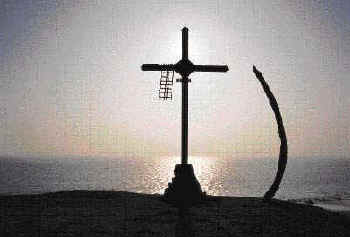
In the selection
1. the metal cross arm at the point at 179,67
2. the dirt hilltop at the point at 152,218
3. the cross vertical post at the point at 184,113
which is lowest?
the dirt hilltop at the point at 152,218

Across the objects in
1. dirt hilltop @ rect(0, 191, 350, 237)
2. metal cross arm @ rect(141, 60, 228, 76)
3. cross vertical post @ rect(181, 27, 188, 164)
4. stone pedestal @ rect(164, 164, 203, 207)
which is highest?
metal cross arm @ rect(141, 60, 228, 76)

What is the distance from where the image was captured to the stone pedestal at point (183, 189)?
16.4 m

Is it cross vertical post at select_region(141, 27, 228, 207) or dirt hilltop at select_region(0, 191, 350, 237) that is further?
cross vertical post at select_region(141, 27, 228, 207)

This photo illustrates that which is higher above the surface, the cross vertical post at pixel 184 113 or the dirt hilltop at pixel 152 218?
the cross vertical post at pixel 184 113

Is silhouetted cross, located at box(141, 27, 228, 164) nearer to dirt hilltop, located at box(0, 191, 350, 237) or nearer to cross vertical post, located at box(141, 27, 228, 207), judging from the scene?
cross vertical post, located at box(141, 27, 228, 207)

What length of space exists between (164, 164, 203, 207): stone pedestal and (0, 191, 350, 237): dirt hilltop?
19.0 inches

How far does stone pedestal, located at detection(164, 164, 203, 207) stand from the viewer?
16.4 meters

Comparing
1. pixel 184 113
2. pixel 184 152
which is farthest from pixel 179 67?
pixel 184 152

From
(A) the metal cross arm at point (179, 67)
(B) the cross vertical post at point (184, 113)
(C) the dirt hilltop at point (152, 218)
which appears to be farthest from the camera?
(A) the metal cross arm at point (179, 67)

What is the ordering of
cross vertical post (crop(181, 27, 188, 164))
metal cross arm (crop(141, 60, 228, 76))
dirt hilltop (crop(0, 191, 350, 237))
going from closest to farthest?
dirt hilltop (crop(0, 191, 350, 237)) → cross vertical post (crop(181, 27, 188, 164)) → metal cross arm (crop(141, 60, 228, 76))

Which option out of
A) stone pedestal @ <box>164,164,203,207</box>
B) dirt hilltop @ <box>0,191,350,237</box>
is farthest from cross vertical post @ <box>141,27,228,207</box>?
dirt hilltop @ <box>0,191,350,237</box>

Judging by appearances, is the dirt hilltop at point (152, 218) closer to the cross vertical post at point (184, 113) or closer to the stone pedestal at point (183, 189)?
the stone pedestal at point (183, 189)

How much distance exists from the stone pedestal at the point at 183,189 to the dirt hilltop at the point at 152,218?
48 cm

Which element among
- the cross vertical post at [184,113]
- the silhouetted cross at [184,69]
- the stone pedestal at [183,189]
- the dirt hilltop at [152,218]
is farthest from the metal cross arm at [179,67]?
the dirt hilltop at [152,218]
